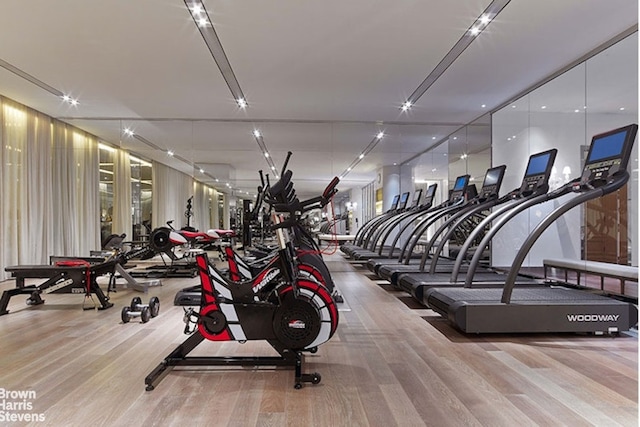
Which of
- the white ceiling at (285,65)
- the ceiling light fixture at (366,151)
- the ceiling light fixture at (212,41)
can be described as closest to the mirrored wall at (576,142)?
the white ceiling at (285,65)

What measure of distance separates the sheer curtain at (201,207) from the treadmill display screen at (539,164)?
570 cm

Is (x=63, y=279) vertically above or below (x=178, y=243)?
below

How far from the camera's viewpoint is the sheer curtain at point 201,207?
7.72m

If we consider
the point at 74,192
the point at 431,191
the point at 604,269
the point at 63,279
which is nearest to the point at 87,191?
the point at 74,192

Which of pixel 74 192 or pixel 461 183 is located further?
pixel 74 192

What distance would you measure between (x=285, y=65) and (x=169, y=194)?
4374 millimetres

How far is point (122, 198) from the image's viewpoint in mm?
7945

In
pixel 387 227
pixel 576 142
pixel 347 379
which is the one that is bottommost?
pixel 347 379

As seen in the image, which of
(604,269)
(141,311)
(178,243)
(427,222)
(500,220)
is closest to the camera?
(141,311)

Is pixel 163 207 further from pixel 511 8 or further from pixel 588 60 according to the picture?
pixel 588 60

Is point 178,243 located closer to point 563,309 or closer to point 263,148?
point 263,148

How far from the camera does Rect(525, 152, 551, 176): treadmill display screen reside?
12.6ft

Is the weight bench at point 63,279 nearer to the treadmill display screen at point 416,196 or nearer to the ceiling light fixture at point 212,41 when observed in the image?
the ceiling light fixture at point 212,41

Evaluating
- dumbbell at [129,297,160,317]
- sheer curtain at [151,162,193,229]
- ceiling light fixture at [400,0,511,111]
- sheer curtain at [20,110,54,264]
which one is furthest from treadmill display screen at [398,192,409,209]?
sheer curtain at [20,110,54,264]
